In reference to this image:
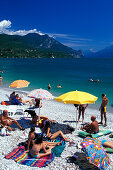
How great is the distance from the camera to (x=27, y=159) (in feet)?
23.4

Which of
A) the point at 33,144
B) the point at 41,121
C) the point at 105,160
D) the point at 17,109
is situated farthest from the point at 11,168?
the point at 17,109

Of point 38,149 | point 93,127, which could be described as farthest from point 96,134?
point 38,149

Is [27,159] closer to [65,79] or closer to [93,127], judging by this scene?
[93,127]

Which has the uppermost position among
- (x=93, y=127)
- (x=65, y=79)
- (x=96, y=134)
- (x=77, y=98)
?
(x=65, y=79)

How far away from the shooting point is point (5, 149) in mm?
7996

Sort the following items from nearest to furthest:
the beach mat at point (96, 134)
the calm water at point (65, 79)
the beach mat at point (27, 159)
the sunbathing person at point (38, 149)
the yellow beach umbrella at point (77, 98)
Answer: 1. the beach mat at point (27, 159)
2. the sunbathing person at point (38, 149)
3. the yellow beach umbrella at point (77, 98)
4. the beach mat at point (96, 134)
5. the calm water at point (65, 79)

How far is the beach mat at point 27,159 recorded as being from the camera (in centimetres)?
691

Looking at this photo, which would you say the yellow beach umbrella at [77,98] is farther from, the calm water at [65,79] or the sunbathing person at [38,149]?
the calm water at [65,79]

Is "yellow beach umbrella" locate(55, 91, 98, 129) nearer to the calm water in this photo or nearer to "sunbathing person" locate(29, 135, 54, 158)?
"sunbathing person" locate(29, 135, 54, 158)

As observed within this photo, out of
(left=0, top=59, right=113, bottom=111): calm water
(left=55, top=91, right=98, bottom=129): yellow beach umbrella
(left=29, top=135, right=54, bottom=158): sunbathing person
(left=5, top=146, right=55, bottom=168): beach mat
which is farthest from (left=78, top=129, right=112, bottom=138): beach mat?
(left=0, top=59, right=113, bottom=111): calm water

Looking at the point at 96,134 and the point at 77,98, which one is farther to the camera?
the point at 96,134

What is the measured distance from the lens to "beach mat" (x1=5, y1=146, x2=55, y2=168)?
6.91 metres

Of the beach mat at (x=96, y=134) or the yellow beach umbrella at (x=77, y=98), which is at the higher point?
the yellow beach umbrella at (x=77, y=98)

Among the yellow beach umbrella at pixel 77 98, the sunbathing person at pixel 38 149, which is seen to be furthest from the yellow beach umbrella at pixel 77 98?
the sunbathing person at pixel 38 149
